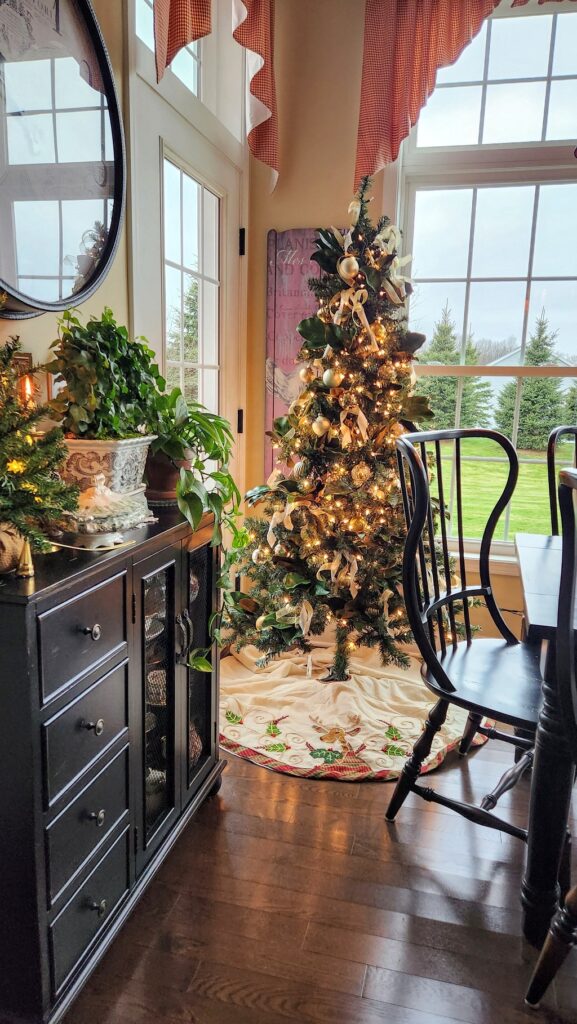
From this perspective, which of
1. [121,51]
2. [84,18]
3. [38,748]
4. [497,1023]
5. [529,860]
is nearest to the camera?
[38,748]

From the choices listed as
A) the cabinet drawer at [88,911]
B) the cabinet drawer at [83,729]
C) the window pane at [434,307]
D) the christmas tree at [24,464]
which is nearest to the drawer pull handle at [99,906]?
the cabinet drawer at [88,911]

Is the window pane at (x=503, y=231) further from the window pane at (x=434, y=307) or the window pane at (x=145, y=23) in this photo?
the window pane at (x=145, y=23)

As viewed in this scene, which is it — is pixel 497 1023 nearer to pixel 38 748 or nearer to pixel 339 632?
pixel 38 748

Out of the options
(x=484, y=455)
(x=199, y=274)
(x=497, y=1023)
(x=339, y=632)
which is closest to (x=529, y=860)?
(x=497, y=1023)

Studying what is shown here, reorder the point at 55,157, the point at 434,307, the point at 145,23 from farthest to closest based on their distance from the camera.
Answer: the point at 434,307 < the point at 145,23 < the point at 55,157

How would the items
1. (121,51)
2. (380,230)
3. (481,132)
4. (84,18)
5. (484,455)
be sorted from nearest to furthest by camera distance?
(84,18)
(121,51)
(380,230)
(481,132)
(484,455)

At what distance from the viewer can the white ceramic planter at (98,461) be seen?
1.30 m

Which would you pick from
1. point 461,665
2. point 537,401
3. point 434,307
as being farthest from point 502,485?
point 461,665

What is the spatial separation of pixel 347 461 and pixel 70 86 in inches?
54.9

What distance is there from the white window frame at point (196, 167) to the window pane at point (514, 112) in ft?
3.48

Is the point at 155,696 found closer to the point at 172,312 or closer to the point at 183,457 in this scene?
the point at 183,457

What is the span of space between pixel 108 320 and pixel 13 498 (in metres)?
0.56

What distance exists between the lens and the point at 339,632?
250 cm

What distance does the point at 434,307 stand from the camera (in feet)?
9.70
